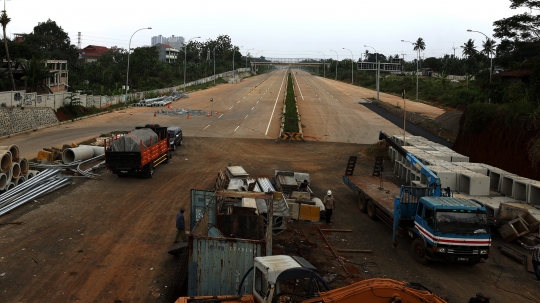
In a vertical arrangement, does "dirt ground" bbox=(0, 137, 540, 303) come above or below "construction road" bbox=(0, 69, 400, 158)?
below

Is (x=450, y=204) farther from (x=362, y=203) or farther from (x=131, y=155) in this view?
(x=131, y=155)

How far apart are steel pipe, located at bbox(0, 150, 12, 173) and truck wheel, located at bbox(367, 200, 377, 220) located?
14914mm

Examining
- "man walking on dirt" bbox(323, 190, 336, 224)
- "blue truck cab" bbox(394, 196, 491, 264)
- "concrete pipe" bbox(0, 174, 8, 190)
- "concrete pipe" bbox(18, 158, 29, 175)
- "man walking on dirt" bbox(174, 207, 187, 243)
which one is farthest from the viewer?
"concrete pipe" bbox(18, 158, 29, 175)

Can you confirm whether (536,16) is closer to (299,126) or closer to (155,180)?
(299,126)

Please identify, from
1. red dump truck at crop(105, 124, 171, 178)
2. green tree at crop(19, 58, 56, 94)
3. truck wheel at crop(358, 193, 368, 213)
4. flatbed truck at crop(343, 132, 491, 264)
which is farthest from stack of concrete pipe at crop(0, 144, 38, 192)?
green tree at crop(19, 58, 56, 94)

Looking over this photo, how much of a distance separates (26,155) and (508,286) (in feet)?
87.2

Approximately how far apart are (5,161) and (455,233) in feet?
57.4

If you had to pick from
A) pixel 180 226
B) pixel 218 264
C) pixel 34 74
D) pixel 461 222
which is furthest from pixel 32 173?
pixel 34 74

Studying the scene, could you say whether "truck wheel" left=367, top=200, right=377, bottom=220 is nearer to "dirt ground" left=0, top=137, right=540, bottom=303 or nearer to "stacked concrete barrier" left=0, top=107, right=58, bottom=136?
"dirt ground" left=0, top=137, right=540, bottom=303

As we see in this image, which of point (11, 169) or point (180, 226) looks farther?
point (11, 169)

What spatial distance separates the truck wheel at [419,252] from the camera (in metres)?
14.1

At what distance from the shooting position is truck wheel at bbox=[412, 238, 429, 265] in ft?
46.2

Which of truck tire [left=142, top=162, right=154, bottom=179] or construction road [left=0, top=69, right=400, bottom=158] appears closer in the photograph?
truck tire [left=142, top=162, right=154, bottom=179]

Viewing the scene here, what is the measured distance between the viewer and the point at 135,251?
566 inches
